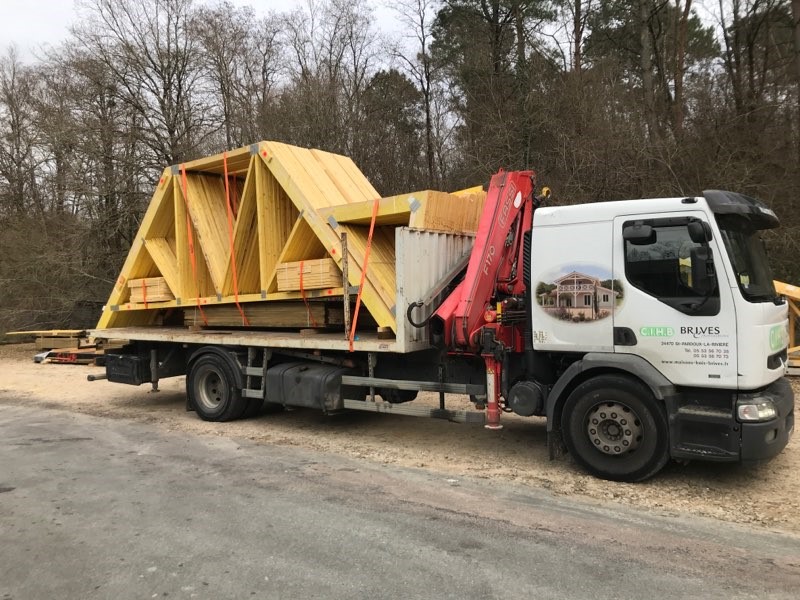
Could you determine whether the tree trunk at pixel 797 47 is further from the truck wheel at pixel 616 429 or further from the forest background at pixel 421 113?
the truck wheel at pixel 616 429

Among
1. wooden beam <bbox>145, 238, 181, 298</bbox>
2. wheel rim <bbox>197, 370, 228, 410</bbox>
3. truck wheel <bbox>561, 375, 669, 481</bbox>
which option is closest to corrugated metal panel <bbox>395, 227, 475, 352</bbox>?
truck wheel <bbox>561, 375, 669, 481</bbox>

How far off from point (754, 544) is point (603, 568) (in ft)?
3.85

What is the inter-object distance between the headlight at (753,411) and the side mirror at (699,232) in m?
1.33

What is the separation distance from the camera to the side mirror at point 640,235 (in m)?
5.01

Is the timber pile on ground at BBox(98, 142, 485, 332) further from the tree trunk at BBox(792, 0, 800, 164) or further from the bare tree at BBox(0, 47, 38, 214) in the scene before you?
the bare tree at BBox(0, 47, 38, 214)

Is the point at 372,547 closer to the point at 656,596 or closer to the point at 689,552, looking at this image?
the point at 656,596

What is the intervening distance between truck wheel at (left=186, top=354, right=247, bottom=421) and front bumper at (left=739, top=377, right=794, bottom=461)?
5981 mm

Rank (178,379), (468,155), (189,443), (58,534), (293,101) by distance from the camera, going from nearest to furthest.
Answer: (58,534)
(189,443)
(178,379)
(468,155)
(293,101)

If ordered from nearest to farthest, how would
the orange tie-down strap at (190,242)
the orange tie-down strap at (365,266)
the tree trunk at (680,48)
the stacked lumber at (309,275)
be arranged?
the orange tie-down strap at (365,266) → the stacked lumber at (309,275) → the orange tie-down strap at (190,242) → the tree trunk at (680,48)

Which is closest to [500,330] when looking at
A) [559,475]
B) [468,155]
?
[559,475]

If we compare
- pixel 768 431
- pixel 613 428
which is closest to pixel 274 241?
pixel 613 428

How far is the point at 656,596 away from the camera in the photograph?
335 centimetres

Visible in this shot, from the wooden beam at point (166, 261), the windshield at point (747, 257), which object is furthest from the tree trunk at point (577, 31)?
the windshield at point (747, 257)

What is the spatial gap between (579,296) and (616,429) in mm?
1201
